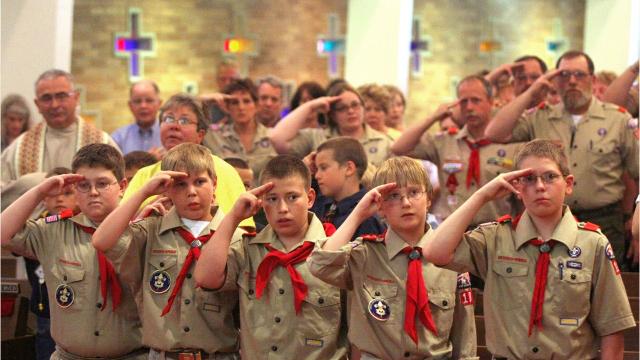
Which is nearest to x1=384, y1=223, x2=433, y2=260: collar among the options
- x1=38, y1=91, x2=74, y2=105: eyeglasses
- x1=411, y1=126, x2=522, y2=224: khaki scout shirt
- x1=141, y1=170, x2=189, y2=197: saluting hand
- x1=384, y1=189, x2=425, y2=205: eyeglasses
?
x1=384, y1=189, x2=425, y2=205: eyeglasses

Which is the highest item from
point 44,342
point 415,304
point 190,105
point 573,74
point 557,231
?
point 573,74

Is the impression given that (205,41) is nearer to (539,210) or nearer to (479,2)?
(479,2)

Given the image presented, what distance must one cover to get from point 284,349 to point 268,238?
48 centimetres

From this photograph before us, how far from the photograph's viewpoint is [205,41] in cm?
1139

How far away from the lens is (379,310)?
4.47 metres

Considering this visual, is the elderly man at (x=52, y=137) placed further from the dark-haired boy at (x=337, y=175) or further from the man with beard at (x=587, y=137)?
the man with beard at (x=587, y=137)

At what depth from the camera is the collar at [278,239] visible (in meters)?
4.66

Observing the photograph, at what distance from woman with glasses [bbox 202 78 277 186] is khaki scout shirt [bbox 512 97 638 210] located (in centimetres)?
180

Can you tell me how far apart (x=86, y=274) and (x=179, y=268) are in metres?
0.46

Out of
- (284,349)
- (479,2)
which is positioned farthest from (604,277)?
(479,2)

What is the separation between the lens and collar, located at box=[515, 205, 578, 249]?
14.4 feet

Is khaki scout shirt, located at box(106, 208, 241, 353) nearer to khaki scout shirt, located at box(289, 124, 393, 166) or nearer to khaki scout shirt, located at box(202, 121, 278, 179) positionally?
khaki scout shirt, located at box(289, 124, 393, 166)

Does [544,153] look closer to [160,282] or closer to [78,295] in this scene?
[160,282]

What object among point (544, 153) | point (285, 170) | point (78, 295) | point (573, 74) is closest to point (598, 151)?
point (573, 74)
